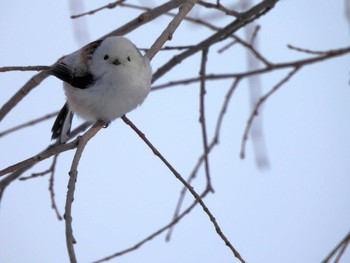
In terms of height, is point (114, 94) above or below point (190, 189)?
above

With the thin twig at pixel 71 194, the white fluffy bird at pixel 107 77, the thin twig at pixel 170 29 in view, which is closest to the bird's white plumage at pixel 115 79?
the white fluffy bird at pixel 107 77

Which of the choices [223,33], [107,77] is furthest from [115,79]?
[223,33]

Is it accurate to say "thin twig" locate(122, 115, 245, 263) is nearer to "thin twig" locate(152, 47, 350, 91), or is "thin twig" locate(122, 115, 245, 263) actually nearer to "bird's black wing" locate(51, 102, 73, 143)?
"thin twig" locate(152, 47, 350, 91)

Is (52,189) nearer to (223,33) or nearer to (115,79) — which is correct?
(115,79)

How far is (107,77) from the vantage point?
2.56 metres

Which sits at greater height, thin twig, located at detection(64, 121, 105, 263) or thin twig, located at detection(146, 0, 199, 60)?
thin twig, located at detection(146, 0, 199, 60)

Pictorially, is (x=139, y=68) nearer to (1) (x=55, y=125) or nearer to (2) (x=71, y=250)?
(1) (x=55, y=125)

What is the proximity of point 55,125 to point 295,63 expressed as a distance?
1464 mm

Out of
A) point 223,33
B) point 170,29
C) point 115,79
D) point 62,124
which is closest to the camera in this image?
point 170,29

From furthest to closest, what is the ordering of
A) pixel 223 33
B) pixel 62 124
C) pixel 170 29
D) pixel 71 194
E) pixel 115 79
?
pixel 62 124 < pixel 223 33 < pixel 115 79 < pixel 170 29 < pixel 71 194

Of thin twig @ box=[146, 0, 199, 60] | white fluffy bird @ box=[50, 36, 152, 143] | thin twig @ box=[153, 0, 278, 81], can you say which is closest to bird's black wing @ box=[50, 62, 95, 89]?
white fluffy bird @ box=[50, 36, 152, 143]

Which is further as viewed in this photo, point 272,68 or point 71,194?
point 272,68

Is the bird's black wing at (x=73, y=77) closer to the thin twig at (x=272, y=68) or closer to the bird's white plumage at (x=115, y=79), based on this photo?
the bird's white plumage at (x=115, y=79)

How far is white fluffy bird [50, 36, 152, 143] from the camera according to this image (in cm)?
254
